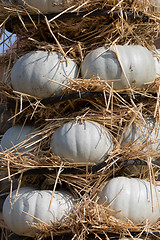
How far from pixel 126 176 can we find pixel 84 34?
768 mm

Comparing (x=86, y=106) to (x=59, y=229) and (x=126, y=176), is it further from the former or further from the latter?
(x=59, y=229)

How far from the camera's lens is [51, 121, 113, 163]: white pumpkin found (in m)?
1.65

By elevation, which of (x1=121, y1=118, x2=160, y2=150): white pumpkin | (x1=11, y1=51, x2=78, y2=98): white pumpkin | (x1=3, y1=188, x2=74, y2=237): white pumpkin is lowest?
(x1=3, y1=188, x2=74, y2=237): white pumpkin

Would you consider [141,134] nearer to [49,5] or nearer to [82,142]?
[82,142]

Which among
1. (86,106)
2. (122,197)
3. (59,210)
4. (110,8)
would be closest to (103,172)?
(122,197)

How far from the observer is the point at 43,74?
1772 mm

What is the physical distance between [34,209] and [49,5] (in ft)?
3.30

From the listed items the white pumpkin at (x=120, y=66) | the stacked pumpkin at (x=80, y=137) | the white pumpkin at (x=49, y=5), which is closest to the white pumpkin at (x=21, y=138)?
the stacked pumpkin at (x=80, y=137)


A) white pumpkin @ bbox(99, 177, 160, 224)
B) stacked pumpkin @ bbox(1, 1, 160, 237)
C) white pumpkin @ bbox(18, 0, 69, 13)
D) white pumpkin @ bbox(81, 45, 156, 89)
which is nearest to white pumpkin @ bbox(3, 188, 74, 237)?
stacked pumpkin @ bbox(1, 1, 160, 237)

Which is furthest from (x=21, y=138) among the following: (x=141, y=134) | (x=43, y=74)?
(x=141, y=134)

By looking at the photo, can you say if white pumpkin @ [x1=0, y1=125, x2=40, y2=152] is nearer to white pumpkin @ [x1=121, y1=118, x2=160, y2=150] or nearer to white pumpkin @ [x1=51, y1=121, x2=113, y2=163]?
white pumpkin @ [x1=51, y1=121, x2=113, y2=163]

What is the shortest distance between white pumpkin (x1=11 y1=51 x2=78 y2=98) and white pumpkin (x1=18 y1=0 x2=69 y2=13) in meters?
0.22

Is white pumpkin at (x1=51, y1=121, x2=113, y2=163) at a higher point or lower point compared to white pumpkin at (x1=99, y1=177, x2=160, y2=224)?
higher

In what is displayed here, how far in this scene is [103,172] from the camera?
167cm
